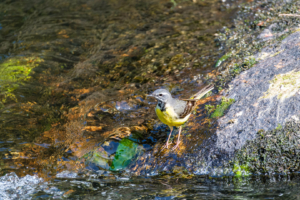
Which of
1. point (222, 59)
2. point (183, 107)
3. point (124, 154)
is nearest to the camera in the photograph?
point (183, 107)

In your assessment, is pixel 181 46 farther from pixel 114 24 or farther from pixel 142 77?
pixel 114 24

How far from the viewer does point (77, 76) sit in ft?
32.0

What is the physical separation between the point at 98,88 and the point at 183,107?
3.96 metres

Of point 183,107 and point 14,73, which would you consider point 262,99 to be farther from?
point 14,73

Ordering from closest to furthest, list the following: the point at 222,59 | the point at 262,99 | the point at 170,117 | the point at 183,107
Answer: the point at 262,99
the point at 170,117
the point at 183,107
the point at 222,59

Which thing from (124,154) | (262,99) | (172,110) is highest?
(262,99)

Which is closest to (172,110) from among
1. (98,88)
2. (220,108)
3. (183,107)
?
(183,107)

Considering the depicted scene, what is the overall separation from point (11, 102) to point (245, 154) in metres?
6.79

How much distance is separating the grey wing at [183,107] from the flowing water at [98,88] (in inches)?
36.9

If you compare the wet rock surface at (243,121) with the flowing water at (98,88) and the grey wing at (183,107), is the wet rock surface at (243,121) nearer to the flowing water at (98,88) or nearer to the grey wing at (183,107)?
the flowing water at (98,88)

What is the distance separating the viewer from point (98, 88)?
918 centimetres

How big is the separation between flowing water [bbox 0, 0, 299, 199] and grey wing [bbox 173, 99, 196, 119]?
94 centimetres

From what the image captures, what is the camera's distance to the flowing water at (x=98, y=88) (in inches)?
210

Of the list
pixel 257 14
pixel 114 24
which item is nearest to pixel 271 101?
pixel 257 14
